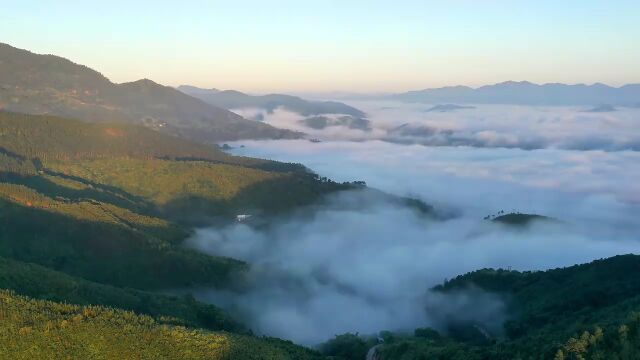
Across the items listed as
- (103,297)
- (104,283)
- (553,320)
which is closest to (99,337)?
(103,297)

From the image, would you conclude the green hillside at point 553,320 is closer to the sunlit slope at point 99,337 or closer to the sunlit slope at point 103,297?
the sunlit slope at point 99,337

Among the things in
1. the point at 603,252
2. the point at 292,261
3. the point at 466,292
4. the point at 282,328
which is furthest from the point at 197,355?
the point at 603,252

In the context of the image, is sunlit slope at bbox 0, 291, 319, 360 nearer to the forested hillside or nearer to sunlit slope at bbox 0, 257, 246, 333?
the forested hillside

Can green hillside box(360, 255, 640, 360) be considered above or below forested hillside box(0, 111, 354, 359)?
above

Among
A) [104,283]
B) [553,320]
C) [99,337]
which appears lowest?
[104,283]

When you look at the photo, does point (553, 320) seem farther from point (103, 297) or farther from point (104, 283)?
point (104, 283)

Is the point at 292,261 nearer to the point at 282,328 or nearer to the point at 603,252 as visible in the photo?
the point at 282,328

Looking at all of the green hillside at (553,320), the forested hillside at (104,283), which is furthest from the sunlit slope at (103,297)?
the green hillside at (553,320)

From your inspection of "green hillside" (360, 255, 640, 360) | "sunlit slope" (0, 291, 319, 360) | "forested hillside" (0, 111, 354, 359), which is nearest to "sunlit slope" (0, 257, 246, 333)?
"forested hillside" (0, 111, 354, 359)
